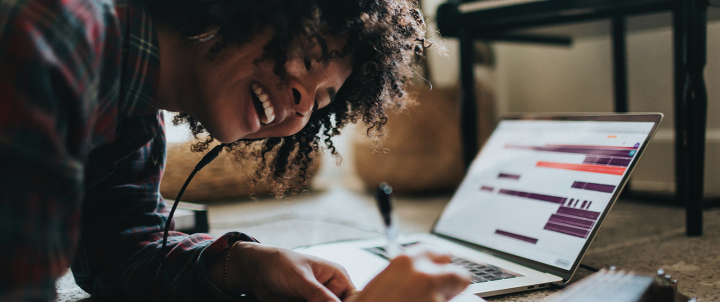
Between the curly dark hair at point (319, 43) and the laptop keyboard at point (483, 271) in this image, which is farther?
the laptop keyboard at point (483, 271)

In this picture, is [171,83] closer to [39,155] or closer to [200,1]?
[200,1]

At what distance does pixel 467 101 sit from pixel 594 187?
0.51 m

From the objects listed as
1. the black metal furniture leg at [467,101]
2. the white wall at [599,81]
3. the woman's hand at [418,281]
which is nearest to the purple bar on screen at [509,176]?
the black metal furniture leg at [467,101]

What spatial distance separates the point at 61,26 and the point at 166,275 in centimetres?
32

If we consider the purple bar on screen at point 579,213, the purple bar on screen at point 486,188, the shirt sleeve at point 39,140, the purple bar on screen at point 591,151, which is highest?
the shirt sleeve at point 39,140

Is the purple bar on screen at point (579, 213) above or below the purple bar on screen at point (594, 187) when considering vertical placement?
below

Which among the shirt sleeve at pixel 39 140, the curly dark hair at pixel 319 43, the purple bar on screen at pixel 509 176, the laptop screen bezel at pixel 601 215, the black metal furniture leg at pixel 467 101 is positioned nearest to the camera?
the shirt sleeve at pixel 39 140

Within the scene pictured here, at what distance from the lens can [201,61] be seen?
460mm

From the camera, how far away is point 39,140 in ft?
0.91

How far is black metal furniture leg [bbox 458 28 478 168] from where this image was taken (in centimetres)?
109

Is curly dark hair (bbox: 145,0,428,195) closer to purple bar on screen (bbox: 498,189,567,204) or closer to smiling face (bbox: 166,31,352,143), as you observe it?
smiling face (bbox: 166,31,352,143)

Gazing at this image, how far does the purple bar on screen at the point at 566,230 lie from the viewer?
579mm

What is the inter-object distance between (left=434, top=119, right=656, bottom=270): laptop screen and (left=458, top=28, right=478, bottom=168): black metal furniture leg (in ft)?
0.79

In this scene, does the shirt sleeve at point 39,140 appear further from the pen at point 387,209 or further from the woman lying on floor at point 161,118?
the pen at point 387,209
